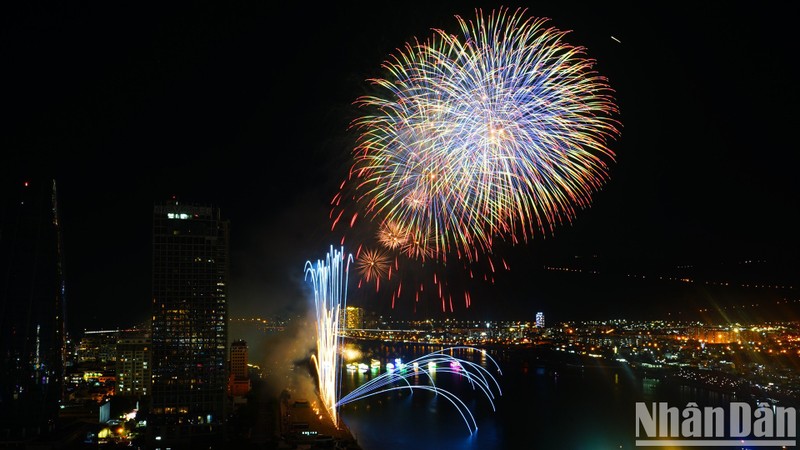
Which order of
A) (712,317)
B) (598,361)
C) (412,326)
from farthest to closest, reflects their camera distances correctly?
(412,326) < (712,317) < (598,361)

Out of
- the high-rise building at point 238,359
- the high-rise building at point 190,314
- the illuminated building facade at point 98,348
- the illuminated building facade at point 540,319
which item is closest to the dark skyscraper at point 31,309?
the high-rise building at point 190,314

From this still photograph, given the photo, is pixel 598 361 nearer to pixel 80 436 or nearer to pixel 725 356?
pixel 725 356

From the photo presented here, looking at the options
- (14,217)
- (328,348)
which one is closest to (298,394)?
(328,348)

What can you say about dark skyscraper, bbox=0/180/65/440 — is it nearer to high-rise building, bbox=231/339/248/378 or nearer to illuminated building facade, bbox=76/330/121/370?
high-rise building, bbox=231/339/248/378

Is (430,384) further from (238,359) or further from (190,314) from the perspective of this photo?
(190,314)

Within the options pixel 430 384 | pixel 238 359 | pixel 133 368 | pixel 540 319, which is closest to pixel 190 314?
pixel 133 368

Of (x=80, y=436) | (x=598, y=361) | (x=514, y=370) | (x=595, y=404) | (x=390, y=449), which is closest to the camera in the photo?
(x=80, y=436)
